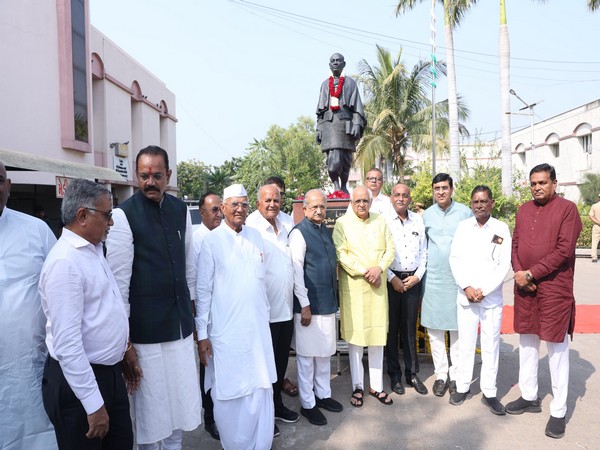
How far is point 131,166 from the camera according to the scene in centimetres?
1848

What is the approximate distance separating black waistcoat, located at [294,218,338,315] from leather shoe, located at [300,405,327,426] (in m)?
0.79

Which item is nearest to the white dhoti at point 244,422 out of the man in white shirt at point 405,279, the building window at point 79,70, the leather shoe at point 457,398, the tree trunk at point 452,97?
the man in white shirt at point 405,279

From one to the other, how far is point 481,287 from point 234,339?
2166 mm

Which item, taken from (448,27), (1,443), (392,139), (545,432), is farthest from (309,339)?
(392,139)

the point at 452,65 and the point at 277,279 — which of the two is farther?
the point at 452,65

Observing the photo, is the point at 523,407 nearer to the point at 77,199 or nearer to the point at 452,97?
the point at 77,199

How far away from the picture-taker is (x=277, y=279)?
3578mm

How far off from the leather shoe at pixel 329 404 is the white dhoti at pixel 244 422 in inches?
36.2

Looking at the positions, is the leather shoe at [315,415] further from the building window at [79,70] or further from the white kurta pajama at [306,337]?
the building window at [79,70]

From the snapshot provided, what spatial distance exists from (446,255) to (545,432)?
1597 millimetres

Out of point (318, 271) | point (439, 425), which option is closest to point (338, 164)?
point (318, 271)

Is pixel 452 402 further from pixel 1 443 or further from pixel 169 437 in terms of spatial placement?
pixel 1 443

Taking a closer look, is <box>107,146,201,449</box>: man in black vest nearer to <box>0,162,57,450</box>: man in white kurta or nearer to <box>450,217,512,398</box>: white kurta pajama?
<box>0,162,57,450</box>: man in white kurta

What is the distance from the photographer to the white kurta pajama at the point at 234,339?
2.95 meters
